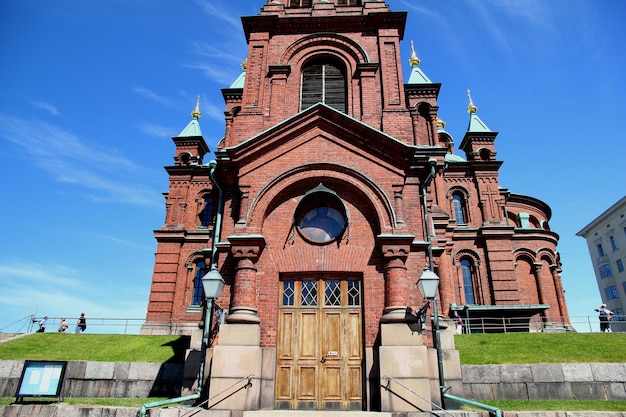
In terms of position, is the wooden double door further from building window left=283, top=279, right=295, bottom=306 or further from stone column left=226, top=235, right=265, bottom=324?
stone column left=226, top=235, right=265, bottom=324

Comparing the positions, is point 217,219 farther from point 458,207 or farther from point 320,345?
point 458,207

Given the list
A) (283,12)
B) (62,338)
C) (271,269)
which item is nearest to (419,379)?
(271,269)

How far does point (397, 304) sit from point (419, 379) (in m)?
1.77

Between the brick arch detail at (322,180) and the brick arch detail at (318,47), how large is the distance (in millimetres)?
5736

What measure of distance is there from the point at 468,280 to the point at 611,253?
32.2 meters

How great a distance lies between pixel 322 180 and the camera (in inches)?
460

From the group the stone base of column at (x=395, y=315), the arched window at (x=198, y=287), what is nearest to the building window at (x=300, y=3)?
the stone base of column at (x=395, y=315)

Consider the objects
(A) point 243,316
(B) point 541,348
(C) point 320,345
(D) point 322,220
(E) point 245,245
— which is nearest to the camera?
(A) point 243,316

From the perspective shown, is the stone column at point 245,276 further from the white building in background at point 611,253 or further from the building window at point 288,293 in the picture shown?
the white building in background at point 611,253

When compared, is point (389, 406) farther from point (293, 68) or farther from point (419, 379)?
point (293, 68)

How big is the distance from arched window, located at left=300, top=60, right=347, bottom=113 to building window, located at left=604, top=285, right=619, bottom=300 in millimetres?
49763

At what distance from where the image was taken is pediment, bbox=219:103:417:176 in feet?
38.4

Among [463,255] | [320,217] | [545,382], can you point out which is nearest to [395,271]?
[320,217]

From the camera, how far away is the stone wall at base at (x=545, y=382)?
11.6 metres
